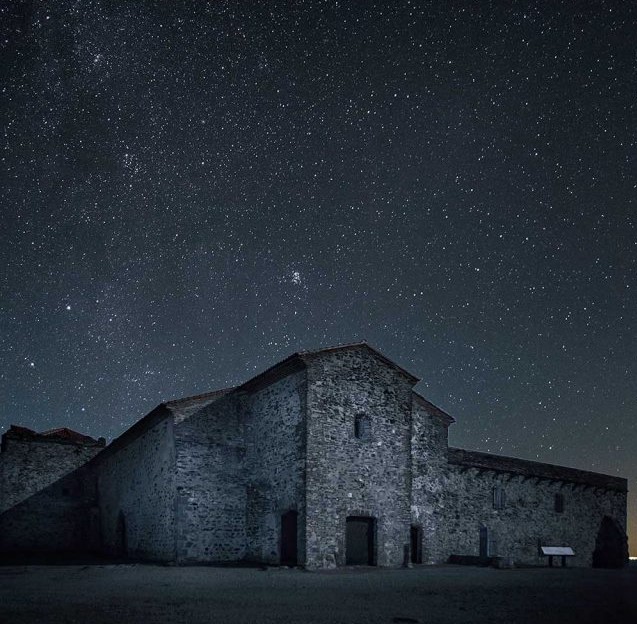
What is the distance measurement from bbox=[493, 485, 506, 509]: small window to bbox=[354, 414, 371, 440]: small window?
31.3ft

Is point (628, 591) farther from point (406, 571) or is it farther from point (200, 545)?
point (200, 545)

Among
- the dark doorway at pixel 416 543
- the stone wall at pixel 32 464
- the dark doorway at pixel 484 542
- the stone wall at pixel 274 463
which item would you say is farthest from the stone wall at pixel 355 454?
the stone wall at pixel 32 464

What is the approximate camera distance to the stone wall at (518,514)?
2522cm

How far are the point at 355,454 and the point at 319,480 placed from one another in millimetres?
1727

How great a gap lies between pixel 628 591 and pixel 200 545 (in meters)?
13.2

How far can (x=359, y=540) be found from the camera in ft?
67.8

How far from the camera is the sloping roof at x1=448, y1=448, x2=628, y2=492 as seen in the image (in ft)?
85.8

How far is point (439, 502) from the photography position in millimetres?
24578

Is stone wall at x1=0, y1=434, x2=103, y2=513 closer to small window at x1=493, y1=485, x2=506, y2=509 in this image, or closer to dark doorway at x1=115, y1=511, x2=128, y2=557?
dark doorway at x1=115, y1=511, x2=128, y2=557

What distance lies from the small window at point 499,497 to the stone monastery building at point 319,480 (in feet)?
0.15

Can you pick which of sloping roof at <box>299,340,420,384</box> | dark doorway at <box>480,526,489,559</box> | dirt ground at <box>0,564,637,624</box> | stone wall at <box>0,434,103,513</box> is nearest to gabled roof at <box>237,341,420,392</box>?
sloping roof at <box>299,340,420,384</box>

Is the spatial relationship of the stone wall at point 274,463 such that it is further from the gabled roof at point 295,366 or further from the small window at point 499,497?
the small window at point 499,497

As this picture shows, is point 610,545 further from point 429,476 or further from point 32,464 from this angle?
point 32,464

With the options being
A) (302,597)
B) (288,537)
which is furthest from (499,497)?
(302,597)
